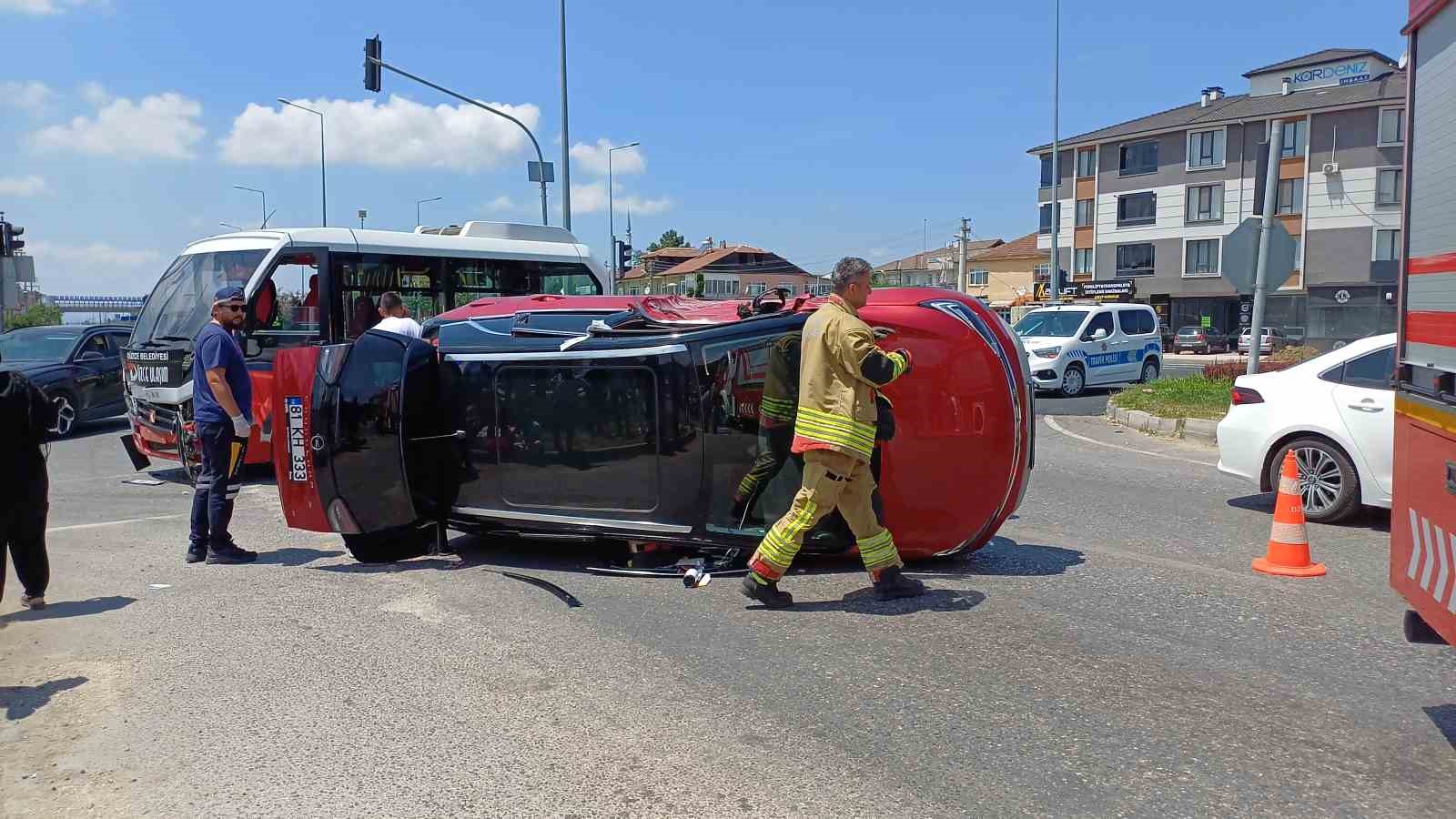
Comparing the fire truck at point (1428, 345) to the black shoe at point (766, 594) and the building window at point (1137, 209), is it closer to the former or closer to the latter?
the black shoe at point (766, 594)

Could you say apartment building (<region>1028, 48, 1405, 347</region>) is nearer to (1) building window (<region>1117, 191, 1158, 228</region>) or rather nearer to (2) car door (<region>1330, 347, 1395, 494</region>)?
(1) building window (<region>1117, 191, 1158, 228</region>)

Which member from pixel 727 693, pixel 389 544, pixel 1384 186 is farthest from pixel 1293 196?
pixel 727 693

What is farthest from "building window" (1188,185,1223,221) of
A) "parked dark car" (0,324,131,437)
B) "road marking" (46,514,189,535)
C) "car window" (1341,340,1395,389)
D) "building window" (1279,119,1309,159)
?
"road marking" (46,514,189,535)

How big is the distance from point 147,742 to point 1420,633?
489cm

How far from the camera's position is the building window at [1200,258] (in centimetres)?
5366

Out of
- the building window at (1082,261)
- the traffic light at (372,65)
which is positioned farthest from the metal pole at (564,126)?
the building window at (1082,261)

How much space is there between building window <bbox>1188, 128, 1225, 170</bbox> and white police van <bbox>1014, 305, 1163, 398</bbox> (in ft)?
118

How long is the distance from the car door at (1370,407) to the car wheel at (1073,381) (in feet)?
39.6

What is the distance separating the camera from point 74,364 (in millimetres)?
16094

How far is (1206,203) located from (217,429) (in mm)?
55502

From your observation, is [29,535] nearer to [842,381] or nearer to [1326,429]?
[842,381]

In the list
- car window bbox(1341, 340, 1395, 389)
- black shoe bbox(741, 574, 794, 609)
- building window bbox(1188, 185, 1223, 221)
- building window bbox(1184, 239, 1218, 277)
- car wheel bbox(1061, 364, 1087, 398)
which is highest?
building window bbox(1188, 185, 1223, 221)

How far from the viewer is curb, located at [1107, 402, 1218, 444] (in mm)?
13086

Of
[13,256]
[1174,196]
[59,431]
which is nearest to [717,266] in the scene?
[1174,196]
